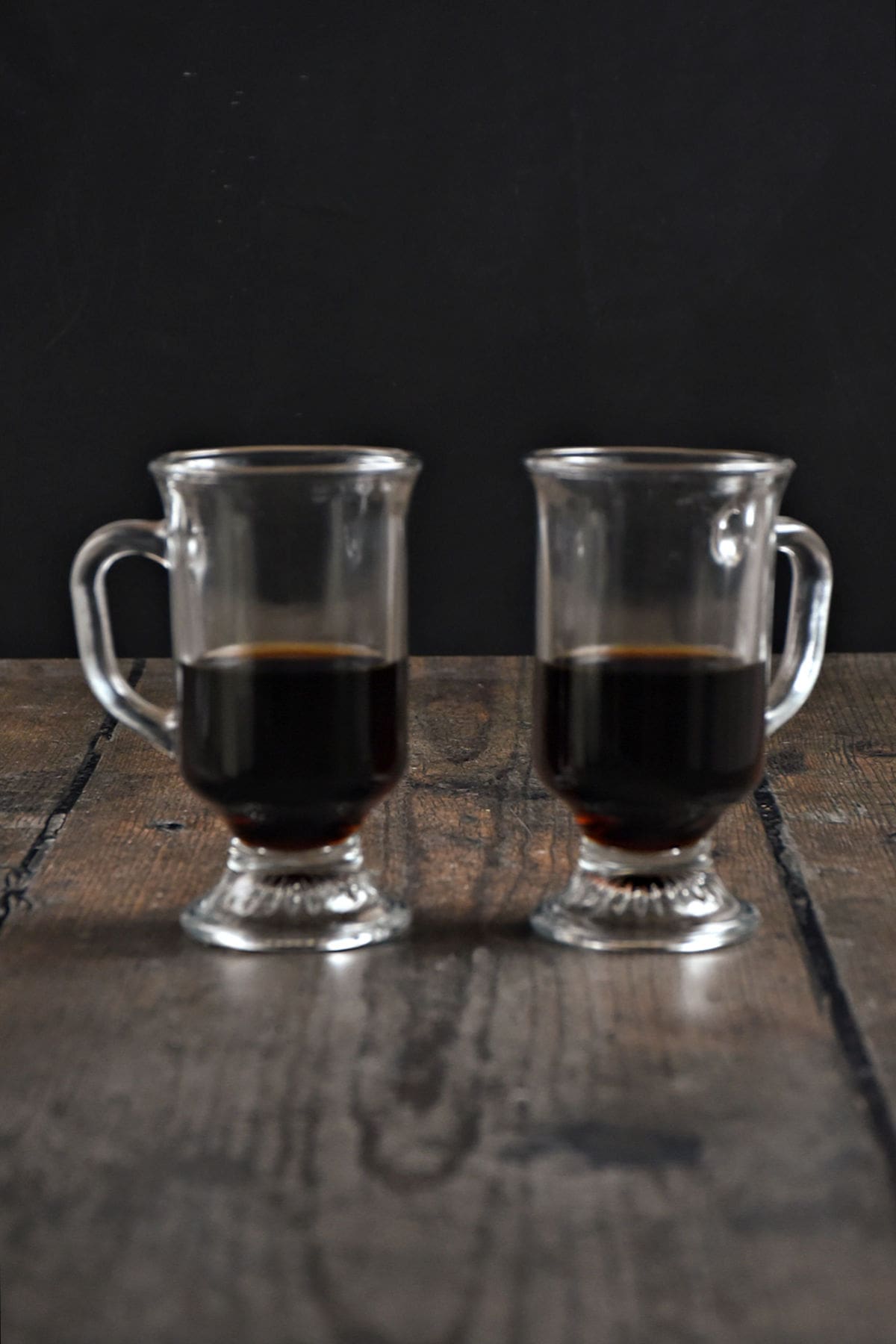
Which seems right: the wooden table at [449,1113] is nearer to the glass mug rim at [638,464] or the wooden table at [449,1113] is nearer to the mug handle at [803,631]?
the mug handle at [803,631]

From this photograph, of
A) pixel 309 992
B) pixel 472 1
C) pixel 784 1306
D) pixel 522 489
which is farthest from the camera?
pixel 522 489

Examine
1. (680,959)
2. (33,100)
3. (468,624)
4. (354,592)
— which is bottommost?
(468,624)

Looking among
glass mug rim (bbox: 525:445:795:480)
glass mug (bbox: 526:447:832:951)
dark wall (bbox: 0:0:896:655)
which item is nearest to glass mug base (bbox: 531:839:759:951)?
glass mug (bbox: 526:447:832:951)

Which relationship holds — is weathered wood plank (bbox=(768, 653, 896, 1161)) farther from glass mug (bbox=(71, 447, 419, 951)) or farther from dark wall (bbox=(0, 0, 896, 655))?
dark wall (bbox=(0, 0, 896, 655))

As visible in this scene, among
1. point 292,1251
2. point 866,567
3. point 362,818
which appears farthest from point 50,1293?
point 866,567

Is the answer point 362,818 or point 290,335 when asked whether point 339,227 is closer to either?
point 290,335

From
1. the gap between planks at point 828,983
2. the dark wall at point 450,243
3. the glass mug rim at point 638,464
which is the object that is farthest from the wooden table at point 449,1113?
the dark wall at point 450,243
